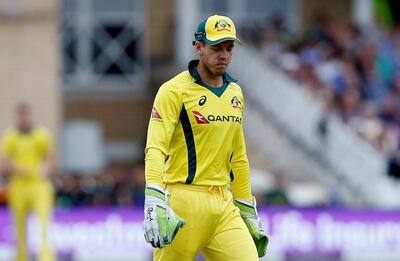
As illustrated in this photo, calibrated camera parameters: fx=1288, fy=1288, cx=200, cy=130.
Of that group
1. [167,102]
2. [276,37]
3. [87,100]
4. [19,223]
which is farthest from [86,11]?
[167,102]

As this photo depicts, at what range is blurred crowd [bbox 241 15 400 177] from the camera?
2119 centimetres

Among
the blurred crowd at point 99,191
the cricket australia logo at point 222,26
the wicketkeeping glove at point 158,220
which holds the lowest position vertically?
the blurred crowd at point 99,191

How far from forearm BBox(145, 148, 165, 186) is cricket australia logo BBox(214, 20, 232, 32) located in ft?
2.83

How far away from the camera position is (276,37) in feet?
80.0

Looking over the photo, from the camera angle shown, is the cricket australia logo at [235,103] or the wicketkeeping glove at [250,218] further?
the wicketkeeping glove at [250,218]

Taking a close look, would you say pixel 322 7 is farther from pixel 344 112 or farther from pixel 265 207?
pixel 265 207

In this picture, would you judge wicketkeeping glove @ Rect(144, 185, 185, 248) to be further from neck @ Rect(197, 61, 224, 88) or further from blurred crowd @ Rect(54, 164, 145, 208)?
blurred crowd @ Rect(54, 164, 145, 208)

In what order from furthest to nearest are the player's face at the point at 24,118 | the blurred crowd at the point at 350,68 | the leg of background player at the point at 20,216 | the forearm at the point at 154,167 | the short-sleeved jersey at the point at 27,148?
the blurred crowd at the point at 350,68, the short-sleeved jersey at the point at 27,148, the player's face at the point at 24,118, the leg of background player at the point at 20,216, the forearm at the point at 154,167

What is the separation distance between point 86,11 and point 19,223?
468 inches

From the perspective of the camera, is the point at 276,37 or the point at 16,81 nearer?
the point at 16,81

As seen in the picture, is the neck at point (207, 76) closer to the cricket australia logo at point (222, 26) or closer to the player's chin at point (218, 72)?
the player's chin at point (218, 72)

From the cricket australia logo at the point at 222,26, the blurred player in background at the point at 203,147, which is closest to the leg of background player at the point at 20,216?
the blurred player in background at the point at 203,147

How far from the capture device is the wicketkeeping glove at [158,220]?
311 inches

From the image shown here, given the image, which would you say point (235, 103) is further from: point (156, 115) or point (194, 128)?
point (156, 115)
